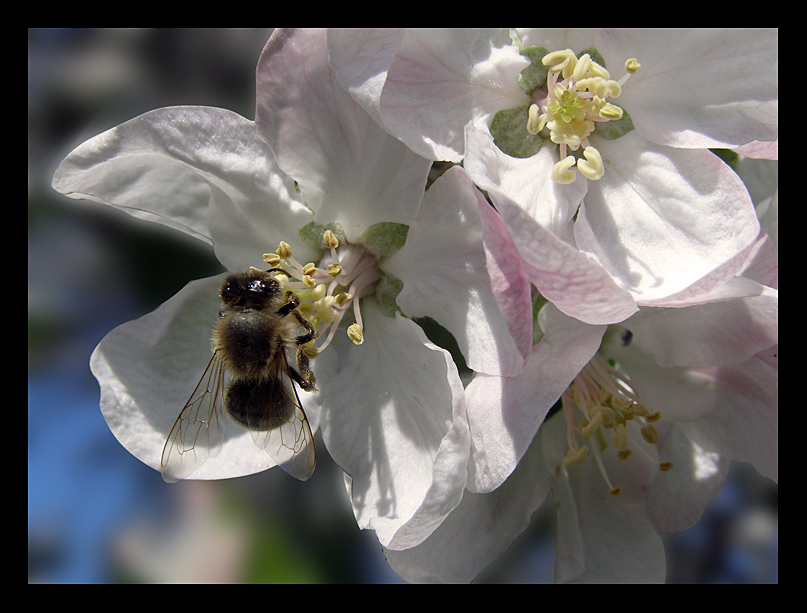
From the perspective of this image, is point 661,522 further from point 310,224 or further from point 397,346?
point 310,224

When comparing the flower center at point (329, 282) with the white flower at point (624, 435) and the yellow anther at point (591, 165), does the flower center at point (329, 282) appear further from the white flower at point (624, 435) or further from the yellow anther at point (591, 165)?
the yellow anther at point (591, 165)

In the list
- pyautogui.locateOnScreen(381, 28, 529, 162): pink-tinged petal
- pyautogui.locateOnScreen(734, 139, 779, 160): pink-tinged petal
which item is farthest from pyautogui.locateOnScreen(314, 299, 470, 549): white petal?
pyautogui.locateOnScreen(734, 139, 779, 160): pink-tinged petal

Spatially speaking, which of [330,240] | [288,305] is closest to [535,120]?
[330,240]

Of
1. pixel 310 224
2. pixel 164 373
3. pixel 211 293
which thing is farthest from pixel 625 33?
pixel 164 373

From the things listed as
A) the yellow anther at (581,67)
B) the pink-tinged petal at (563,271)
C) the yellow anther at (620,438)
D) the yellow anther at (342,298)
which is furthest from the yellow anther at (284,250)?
the yellow anther at (620,438)

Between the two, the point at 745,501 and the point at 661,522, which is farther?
the point at 745,501

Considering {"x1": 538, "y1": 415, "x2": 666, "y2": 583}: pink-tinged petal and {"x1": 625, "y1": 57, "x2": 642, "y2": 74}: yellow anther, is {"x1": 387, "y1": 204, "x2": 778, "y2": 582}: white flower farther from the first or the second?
{"x1": 625, "y1": 57, "x2": 642, "y2": 74}: yellow anther

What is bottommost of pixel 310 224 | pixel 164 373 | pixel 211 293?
pixel 164 373

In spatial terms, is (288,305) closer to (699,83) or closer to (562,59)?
(562,59)
